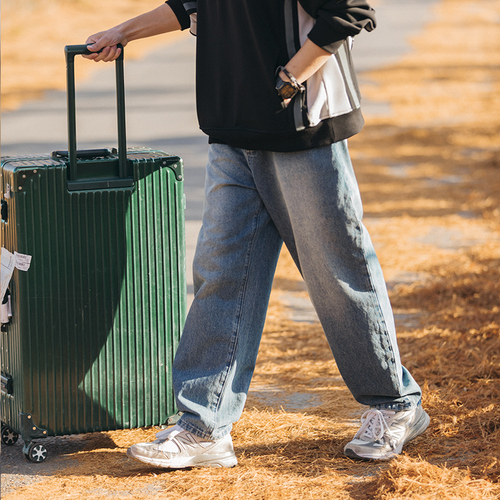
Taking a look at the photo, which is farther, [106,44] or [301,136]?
[106,44]

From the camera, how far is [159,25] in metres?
2.83

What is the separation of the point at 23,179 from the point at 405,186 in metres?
5.54

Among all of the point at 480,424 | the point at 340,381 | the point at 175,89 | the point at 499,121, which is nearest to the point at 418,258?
the point at 340,381

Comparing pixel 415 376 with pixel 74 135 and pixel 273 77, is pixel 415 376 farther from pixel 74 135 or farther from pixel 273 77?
pixel 74 135

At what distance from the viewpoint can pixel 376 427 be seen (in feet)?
9.16

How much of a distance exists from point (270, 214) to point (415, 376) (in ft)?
4.06

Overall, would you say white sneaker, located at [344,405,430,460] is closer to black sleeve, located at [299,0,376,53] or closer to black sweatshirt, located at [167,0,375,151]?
black sweatshirt, located at [167,0,375,151]

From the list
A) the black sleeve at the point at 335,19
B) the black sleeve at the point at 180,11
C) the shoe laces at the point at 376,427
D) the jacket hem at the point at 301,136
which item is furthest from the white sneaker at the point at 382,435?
the black sleeve at the point at 180,11

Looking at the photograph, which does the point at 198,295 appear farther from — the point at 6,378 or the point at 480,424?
the point at 480,424

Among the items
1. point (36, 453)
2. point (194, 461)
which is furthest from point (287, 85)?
point (36, 453)

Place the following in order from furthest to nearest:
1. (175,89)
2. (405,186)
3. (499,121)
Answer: (175,89)
(499,121)
(405,186)

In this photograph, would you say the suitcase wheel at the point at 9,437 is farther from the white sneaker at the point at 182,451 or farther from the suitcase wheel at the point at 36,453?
the white sneaker at the point at 182,451

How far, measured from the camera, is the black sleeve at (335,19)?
2396mm

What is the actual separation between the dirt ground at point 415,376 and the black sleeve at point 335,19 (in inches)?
50.2
